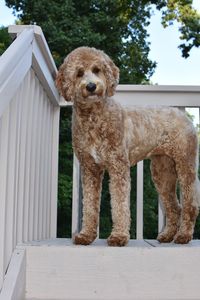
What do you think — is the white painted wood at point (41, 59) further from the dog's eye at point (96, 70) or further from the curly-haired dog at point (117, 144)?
the dog's eye at point (96, 70)

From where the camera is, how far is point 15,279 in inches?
66.0

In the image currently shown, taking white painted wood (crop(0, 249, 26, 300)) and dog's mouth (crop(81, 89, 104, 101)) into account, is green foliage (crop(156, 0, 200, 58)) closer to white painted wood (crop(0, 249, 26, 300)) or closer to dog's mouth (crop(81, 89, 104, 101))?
dog's mouth (crop(81, 89, 104, 101))

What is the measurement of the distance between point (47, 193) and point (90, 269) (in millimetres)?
1000

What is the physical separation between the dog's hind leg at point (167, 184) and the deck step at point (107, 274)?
64cm

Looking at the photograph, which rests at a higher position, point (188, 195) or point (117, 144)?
point (117, 144)

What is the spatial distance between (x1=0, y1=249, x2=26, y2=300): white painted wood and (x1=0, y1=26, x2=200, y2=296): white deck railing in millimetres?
→ 30

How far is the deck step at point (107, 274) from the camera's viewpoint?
189 centimetres

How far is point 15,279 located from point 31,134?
31.6 inches

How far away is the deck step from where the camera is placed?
74.6 inches

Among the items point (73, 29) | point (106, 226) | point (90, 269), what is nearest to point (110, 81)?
point (90, 269)

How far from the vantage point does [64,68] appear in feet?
7.21

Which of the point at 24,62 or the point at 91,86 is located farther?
the point at 91,86

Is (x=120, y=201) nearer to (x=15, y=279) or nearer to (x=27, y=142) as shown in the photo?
(x=27, y=142)

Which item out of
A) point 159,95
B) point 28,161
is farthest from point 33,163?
point 159,95
